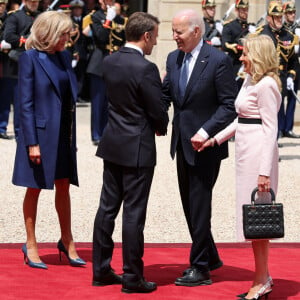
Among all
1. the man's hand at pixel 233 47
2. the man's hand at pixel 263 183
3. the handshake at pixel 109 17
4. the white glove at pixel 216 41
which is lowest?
the man's hand at pixel 263 183

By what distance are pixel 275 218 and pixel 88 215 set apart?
3.16 metres

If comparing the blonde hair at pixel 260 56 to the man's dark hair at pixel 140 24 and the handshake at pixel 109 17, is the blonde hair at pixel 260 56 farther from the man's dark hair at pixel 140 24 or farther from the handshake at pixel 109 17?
the handshake at pixel 109 17

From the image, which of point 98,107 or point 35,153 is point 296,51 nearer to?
point 98,107

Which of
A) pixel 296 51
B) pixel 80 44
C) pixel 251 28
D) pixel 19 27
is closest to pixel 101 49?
pixel 19 27

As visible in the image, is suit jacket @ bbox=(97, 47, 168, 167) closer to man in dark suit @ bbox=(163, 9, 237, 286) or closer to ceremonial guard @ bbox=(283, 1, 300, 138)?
man in dark suit @ bbox=(163, 9, 237, 286)

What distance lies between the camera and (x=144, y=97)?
660 centimetres

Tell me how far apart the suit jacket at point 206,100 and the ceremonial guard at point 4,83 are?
6992mm

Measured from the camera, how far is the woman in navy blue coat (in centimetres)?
712

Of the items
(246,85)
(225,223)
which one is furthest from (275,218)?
(225,223)

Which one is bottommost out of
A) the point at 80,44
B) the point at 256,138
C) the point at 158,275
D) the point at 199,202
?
the point at 158,275

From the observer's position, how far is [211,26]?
14586 mm

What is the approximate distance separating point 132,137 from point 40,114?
75 centimetres

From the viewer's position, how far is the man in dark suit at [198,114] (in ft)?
22.4

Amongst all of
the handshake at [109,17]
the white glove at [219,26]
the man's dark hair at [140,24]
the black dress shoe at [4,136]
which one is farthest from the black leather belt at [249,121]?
the white glove at [219,26]
